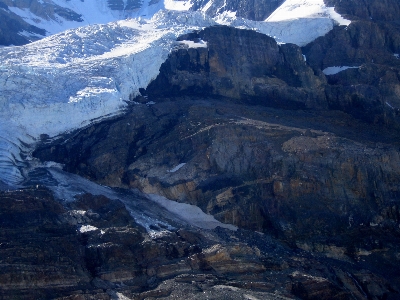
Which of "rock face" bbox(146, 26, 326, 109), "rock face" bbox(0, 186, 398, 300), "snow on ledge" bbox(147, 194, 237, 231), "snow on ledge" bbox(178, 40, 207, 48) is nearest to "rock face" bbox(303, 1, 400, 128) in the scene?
"rock face" bbox(146, 26, 326, 109)

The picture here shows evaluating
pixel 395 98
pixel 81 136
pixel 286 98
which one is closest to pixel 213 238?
pixel 81 136

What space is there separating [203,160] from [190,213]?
3954 millimetres

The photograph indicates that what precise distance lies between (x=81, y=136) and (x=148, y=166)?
569cm

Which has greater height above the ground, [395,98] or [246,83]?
[246,83]

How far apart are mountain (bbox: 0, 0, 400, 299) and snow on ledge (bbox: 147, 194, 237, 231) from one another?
0.12 meters

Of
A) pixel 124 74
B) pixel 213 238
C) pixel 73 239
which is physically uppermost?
pixel 124 74

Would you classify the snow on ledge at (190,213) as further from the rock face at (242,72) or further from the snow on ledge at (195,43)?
the snow on ledge at (195,43)

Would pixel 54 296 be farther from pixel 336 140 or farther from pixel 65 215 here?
pixel 336 140

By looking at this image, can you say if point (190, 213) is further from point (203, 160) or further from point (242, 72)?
point (242, 72)

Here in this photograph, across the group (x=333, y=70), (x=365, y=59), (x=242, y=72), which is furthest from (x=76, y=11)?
(x=365, y=59)

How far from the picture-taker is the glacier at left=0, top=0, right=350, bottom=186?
48.1m

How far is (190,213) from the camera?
43.6 metres

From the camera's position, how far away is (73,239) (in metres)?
35.3

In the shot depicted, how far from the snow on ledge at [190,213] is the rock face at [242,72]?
12.3 metres
